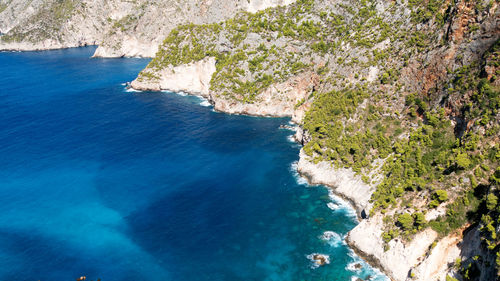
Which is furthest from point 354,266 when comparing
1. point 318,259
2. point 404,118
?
point 404,118

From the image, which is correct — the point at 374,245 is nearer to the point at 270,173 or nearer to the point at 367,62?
the point at 270,173

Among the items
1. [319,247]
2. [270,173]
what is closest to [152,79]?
[270,173]

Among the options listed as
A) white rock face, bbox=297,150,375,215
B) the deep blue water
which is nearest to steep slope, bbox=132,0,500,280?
white rock face, bbox=297,150,375,215

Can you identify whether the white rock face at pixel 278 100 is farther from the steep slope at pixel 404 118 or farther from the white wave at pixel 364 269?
the white wave at pixel 364 269

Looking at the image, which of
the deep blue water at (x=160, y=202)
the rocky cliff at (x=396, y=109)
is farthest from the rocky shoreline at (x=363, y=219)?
the deep blue water at (x=160, y=202)

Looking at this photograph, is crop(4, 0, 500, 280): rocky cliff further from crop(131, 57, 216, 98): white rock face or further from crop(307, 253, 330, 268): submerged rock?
crop(131, 57, 216, 98): white rock face

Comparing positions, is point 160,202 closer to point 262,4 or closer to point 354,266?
point 354,266

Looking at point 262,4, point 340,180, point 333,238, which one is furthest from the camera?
point 262,4

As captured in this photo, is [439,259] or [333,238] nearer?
[439,259]
